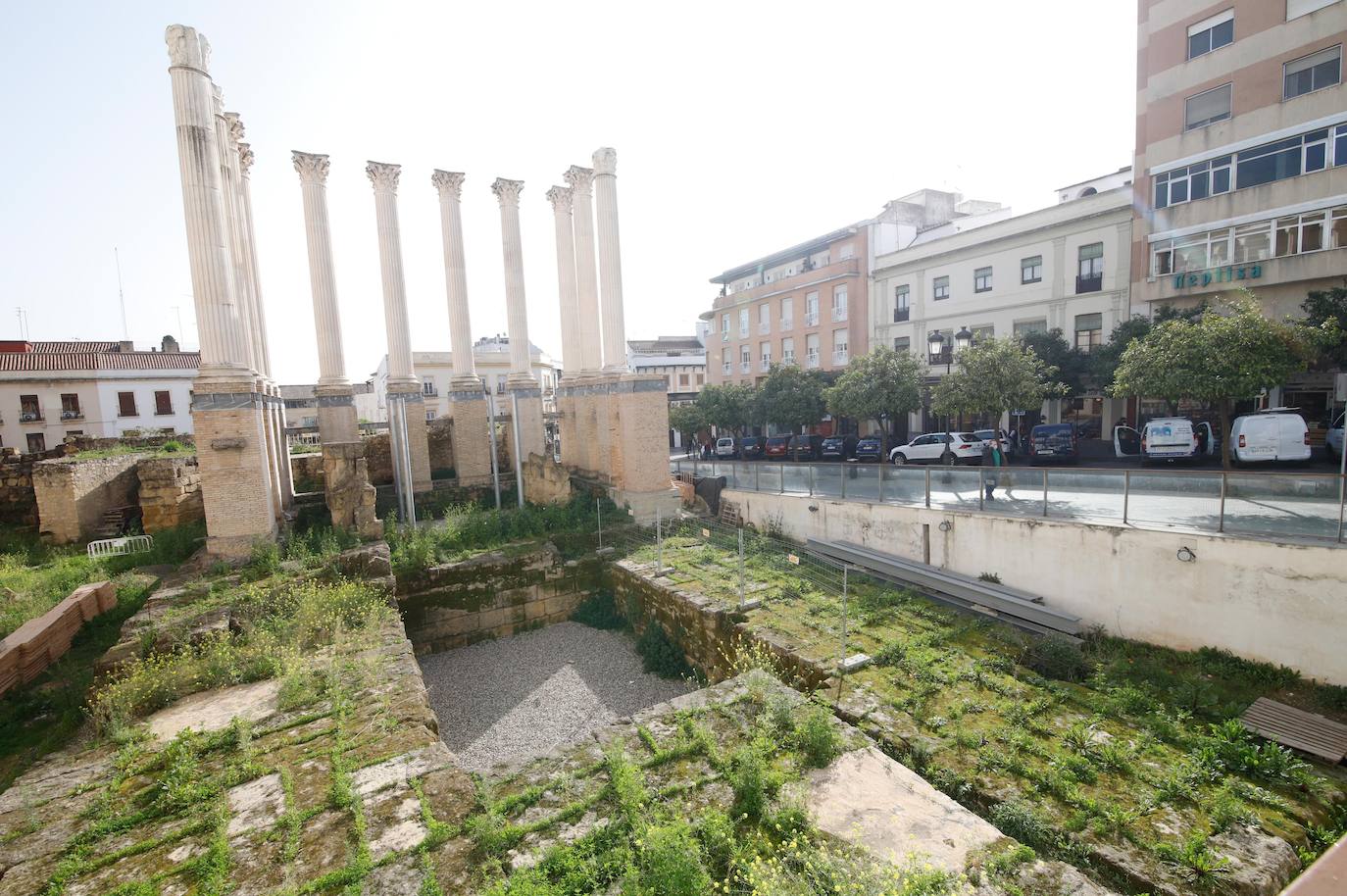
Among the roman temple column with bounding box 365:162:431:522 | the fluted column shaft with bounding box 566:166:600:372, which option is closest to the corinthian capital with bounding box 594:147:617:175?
the fluted column shaft with bounding box 566:166:600:372

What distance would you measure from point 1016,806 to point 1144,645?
192 inches

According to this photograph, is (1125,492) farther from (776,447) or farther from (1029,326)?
(776,447)

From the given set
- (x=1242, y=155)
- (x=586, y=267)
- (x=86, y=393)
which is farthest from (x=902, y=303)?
(x=86, y=393)

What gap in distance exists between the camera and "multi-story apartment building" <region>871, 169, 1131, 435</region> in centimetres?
2008

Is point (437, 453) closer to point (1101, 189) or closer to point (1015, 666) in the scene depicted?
point (1015, 666)

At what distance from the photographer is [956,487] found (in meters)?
10.4

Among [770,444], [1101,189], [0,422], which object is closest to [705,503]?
[770,444]

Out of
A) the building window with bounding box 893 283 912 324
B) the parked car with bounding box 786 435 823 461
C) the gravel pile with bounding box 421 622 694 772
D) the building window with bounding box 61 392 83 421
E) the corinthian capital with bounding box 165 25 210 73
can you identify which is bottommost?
the gravel pile with bounding box 421 622 694 772

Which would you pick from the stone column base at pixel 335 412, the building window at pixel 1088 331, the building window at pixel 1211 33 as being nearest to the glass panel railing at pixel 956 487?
the stone column base at pixel 335 412

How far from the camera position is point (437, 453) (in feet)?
58.1

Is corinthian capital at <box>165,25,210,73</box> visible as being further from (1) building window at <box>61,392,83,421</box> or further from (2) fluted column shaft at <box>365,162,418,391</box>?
(1) building window at <box>61,392,83,421</box>

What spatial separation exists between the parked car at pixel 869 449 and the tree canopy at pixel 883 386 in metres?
2.43

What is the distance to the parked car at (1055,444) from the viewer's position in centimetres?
1839

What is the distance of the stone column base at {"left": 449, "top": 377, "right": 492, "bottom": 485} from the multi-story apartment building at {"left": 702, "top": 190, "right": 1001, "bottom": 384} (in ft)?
56.9
